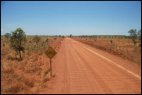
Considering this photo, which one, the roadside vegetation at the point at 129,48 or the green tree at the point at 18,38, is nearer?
the roadside vegetation at the point at 129,48

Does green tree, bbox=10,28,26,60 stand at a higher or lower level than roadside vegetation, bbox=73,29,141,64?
higher

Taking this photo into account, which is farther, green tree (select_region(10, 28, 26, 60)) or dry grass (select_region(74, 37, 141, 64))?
green tree (select_region(10, 28, 26, 60))

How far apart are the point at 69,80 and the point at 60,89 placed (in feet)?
7.27

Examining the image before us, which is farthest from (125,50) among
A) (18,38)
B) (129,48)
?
(18,38)

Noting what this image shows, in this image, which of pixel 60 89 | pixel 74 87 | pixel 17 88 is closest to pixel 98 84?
pixel 74 87

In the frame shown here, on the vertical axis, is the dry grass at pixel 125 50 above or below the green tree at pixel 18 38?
below

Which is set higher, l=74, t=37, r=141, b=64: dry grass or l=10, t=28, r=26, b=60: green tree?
l=10, t=28, r=26, b=60: green tree

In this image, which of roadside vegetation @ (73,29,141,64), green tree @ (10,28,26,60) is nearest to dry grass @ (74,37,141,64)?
roadside vegetation @ (73,29,141,64)

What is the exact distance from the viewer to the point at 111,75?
15.3 meters

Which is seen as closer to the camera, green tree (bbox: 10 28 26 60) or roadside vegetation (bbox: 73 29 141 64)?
roadside vegetation (bbox: 73 29 141 64)

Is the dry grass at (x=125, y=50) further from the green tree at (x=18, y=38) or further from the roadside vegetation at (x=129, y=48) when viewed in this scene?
the green tree at (x=18, y=38)

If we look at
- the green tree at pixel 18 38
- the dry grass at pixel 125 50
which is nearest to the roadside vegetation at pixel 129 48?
the dry grass at pixel 125 50

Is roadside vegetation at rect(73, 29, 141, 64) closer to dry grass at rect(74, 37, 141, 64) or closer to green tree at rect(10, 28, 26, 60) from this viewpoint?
dry grass at rect(74, 37, 141, 64)

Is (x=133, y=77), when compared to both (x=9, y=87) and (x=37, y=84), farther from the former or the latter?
(x=9, y=87)
